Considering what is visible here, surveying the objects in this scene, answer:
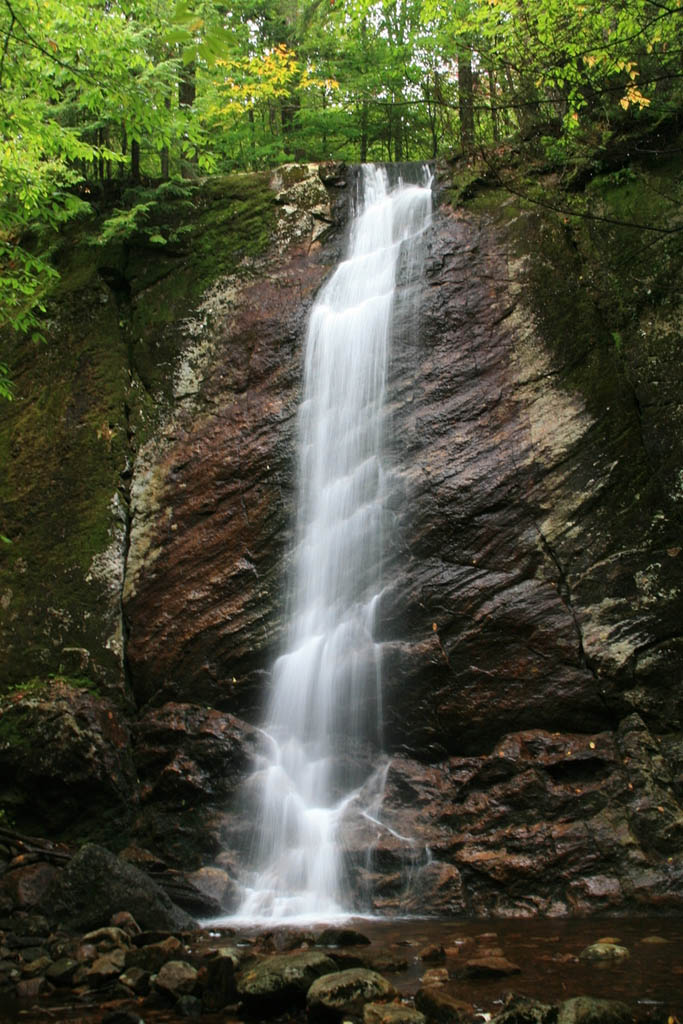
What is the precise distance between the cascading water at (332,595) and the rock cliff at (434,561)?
0.75ft

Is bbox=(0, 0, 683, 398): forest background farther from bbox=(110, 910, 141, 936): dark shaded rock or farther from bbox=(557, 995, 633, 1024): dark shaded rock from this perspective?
bbox=(110, 910, 141, 936): dark shaded rock

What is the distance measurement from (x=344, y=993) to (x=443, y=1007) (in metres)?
0.52

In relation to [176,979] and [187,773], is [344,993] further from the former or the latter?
[187,773]

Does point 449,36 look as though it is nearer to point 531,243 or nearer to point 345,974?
point 531,243

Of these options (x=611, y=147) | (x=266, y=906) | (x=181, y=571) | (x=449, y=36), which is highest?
(x=449, y=36)

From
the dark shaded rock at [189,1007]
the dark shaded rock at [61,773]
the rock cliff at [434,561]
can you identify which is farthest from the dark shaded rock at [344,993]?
the dark shaded rock at [61,773]

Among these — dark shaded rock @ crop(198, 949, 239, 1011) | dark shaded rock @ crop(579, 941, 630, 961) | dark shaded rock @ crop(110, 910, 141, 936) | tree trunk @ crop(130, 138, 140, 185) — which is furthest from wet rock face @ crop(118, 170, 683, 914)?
tree trunk @ crop(130, 138, 140, 185)

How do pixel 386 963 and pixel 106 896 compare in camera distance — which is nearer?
pixel 386 963

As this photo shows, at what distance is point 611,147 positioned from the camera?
9.79 meters

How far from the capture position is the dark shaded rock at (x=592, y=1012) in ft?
11.7

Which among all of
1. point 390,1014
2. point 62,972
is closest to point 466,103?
point 390,1014

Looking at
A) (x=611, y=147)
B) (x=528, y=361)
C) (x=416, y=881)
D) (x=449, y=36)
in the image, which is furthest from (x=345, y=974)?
(x=449, y=36)

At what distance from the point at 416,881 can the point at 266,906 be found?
1.34 m

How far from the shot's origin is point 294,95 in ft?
50.4
